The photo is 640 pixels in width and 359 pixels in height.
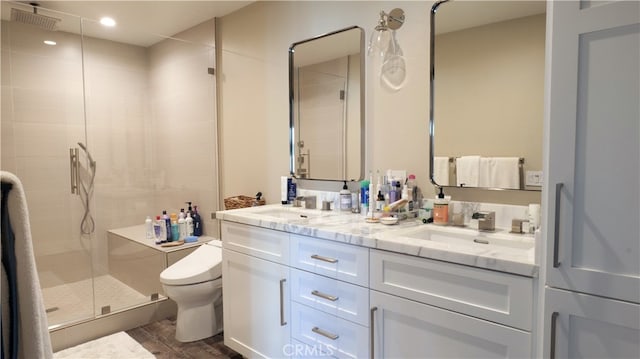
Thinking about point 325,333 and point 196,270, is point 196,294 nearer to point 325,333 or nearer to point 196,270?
point 196,270

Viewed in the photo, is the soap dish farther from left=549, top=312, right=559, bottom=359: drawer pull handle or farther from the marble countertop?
left=549, top=312, right=559, bottom=359: drawer pull handle

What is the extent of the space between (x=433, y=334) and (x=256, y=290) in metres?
1.03

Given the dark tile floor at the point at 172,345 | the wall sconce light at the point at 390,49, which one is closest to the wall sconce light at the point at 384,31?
the wall sconce light at the point at 390,49

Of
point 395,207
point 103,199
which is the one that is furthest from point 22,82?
point 395,207

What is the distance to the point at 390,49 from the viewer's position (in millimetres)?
2090

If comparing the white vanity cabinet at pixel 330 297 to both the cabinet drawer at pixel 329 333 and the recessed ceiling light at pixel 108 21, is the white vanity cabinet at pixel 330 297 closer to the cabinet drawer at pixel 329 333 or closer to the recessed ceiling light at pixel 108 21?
the cabinet drawer at pixel 329 333

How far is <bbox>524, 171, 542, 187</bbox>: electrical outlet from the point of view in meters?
1.61

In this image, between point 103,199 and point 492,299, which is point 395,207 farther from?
point 103,199

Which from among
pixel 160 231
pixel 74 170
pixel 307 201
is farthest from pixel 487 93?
pixel 74 170

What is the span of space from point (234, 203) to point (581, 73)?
2426 millimetres

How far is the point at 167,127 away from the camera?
358 cm

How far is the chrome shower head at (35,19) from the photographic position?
2.75 m

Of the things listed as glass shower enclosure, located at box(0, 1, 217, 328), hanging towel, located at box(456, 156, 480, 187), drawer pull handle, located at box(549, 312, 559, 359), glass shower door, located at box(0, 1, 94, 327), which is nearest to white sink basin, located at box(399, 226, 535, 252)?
hanging towel, located at box(456, 156, 480, 187)

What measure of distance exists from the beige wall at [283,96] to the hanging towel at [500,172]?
0.06m
